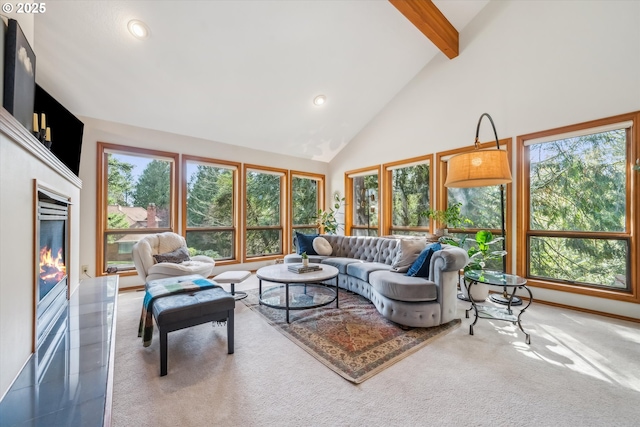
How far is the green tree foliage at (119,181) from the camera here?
4.06 metres

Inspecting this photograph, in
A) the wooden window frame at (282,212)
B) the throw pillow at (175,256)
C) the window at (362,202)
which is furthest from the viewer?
the window at (362,202)

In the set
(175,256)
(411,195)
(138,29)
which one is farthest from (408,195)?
(138,29)

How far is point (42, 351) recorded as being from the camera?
1762 millimetres

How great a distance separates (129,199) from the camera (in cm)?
420

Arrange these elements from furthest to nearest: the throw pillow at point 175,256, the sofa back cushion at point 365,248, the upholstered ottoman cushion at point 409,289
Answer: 1. the sofa back cushion at point 365,248
2. the throw pillow at point 175,256
3. the upholstered ottoman cushion at point 409,289

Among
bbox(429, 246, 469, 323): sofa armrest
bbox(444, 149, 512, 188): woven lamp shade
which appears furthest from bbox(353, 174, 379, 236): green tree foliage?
bbox(444, 149, 512, 188): woven lamp shade

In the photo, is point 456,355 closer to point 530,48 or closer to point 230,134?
point 530,48

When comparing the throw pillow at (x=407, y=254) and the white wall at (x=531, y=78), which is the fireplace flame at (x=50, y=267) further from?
the white wall at (x=531, y=78)

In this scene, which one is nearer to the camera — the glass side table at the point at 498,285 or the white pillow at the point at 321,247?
the glass side table at the point at 498,285

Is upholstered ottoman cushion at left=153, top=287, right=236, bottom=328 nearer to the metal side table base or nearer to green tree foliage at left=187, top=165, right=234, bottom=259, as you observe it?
green tree foliage at left=187, top=165, right=234, bottom=259

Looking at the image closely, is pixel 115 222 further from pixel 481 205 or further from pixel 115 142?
pixel 481 205

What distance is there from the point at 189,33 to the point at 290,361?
12.4 feet

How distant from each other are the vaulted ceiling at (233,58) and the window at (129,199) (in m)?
0.58

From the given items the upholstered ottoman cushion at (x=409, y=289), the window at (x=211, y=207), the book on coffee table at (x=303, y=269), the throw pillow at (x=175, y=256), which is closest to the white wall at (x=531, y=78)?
the upholstered ottoman cushion at (x=409, y=289)
